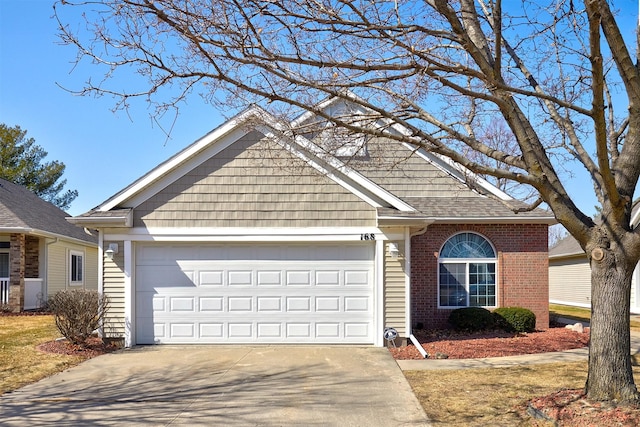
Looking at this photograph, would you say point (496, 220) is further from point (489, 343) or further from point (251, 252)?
point (251, 252)

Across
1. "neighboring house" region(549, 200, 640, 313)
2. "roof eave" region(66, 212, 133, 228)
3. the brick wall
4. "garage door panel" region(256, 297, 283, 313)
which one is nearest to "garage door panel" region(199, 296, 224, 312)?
"garage door panel" region(256, 297, 283, 313)

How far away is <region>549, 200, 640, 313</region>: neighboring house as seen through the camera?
2789 cm

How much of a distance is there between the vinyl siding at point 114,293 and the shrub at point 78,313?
0.32 m

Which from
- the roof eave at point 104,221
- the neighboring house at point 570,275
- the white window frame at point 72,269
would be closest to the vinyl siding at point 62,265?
the white window frame at point 72,269

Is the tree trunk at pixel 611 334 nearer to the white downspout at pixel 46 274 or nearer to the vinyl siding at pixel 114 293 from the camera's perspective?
the vinyl siding at pixel 114 293

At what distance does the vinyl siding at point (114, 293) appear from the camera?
12.4 m

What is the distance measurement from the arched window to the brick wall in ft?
0.62

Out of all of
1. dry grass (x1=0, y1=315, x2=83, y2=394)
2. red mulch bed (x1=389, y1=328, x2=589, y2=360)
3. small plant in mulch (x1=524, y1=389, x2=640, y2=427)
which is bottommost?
red mulch bed (x1=389, y1=328, x2=589, y2=360)

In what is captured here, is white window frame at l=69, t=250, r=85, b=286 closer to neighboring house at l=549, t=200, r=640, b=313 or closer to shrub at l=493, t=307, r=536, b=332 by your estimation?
shrub at l=493, t=307, r=536, b=332

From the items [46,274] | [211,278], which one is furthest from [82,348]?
[46,274]

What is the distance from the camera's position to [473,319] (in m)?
14.5

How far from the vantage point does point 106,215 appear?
39.9 feet

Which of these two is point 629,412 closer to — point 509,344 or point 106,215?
point 509,344

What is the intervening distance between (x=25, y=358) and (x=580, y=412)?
9429 mm
